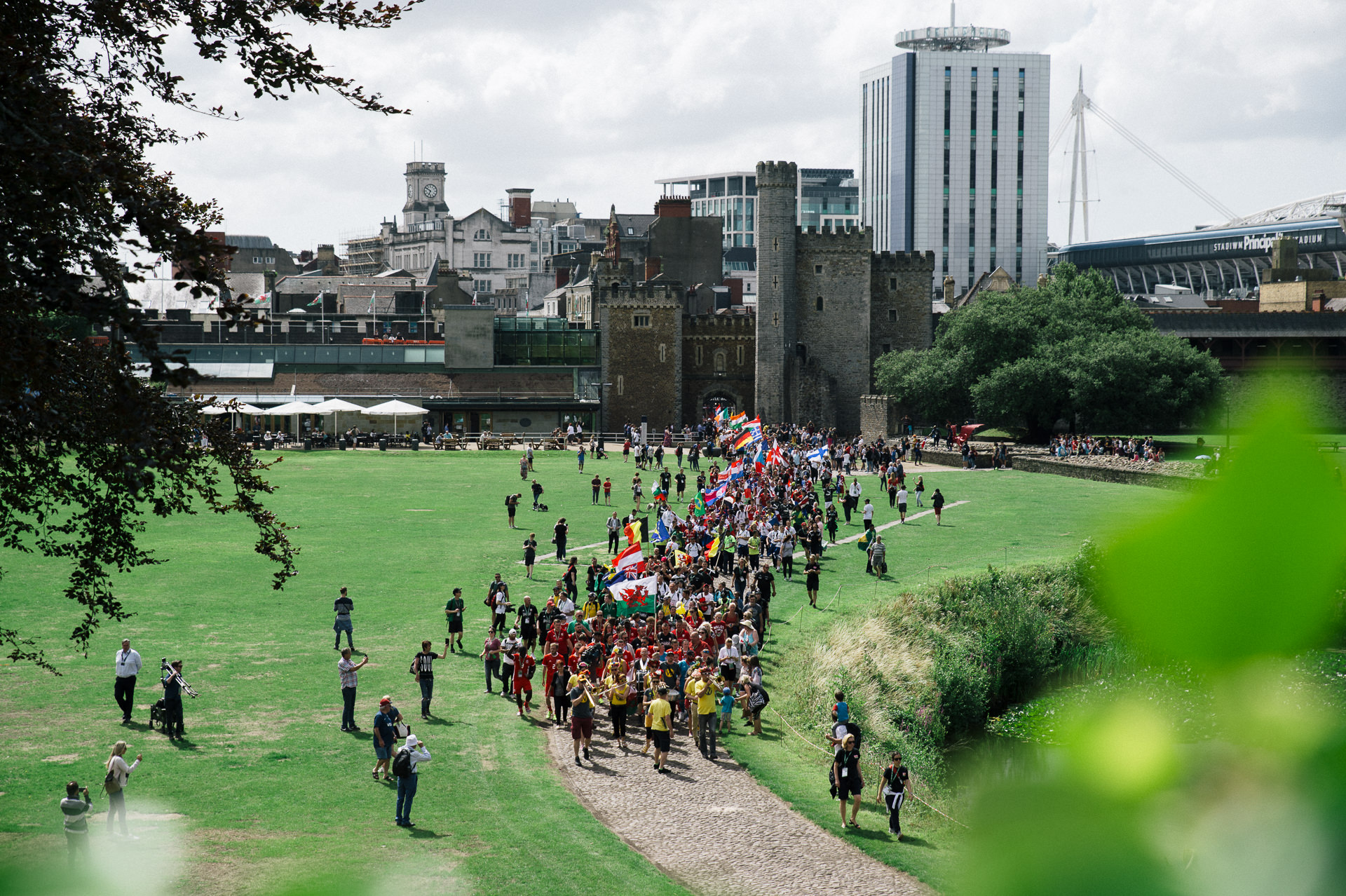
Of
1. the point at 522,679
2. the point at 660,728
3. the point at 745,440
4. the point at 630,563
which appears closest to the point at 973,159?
the point at 745,440

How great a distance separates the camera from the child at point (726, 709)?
1878 cm

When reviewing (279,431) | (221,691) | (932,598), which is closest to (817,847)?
(221,691)

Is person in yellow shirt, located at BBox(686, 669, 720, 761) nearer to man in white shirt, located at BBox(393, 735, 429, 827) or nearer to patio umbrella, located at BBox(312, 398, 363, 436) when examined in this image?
man in white shirt, located at BBox(393, 735, 429, 827)

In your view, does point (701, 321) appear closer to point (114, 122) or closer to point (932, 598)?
point (932, 598)

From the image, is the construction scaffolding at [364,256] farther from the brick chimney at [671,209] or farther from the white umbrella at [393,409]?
the white umbrella at [393,409]

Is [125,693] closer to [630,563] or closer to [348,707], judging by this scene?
[348,707]

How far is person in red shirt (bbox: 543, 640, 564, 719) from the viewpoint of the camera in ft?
62.6

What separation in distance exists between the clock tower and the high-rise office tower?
6568cm

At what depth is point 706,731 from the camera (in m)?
17.7

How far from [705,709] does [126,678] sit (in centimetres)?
809

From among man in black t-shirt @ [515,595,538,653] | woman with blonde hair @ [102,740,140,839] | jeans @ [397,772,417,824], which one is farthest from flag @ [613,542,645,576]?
woman with blonde hair @ [102,740,140,839]

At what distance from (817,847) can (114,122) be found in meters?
10.7

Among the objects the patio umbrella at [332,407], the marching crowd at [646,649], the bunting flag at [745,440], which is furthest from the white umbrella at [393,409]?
the marching crowd at [646,649]

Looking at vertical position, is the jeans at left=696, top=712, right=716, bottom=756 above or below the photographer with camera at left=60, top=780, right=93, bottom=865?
below
